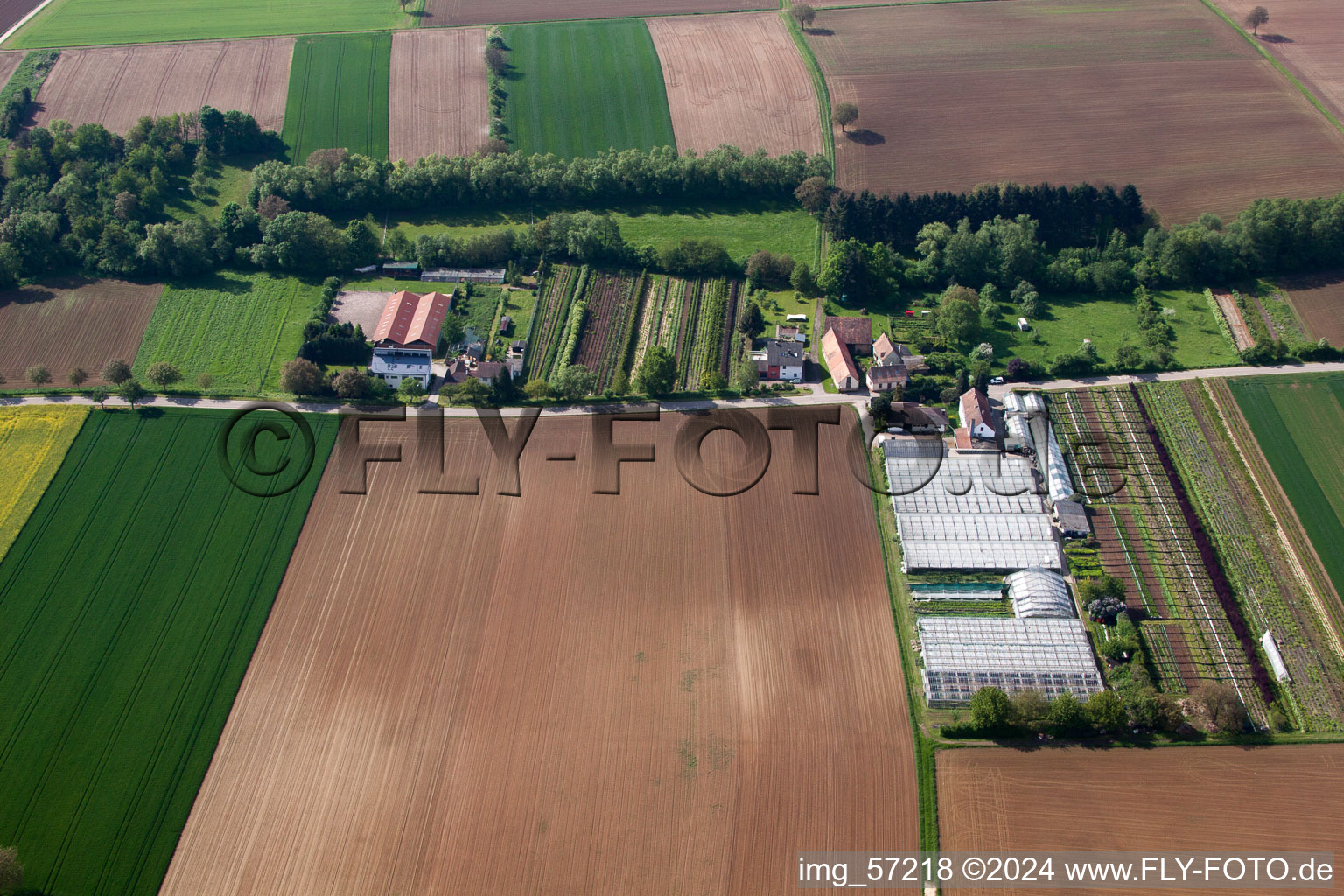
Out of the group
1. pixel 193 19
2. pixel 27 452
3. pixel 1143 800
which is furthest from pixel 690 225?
pixel 193 19

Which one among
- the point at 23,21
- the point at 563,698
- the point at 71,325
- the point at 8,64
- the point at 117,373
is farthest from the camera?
the point at 23,21

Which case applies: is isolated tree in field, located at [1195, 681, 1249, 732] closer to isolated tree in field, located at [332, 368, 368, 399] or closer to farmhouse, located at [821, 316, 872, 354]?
farmhouse, located at [821, 316, 872, 354]

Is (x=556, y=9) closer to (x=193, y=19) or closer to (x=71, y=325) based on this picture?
(x=193, y=19)

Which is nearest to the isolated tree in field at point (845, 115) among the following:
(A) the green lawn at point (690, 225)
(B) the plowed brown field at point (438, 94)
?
(A) the green lawn at point (690, 225)

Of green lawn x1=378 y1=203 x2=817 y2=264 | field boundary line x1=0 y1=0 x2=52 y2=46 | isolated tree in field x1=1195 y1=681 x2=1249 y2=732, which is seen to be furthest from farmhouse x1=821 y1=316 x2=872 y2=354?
field boundary line x1=0 y1=0 x2=52 y2=46

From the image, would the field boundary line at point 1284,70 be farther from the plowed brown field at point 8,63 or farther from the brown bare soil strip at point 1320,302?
the plowed brown field at point 8,63

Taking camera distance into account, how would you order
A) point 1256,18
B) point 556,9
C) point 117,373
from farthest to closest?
point 556,9 → point 1256,18 → point 117,373

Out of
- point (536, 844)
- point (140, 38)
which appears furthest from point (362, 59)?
point (536, 844)
